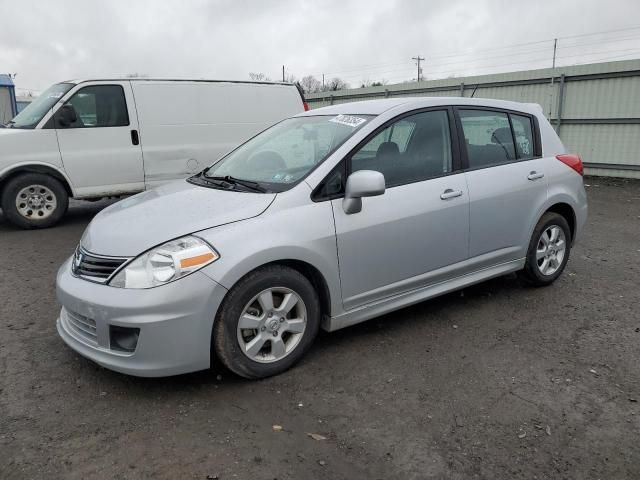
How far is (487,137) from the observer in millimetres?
4500

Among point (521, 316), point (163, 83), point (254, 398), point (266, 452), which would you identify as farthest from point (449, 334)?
point (163, 83)

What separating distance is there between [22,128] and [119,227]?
16.9 feet

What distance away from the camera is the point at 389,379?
10.8 ft

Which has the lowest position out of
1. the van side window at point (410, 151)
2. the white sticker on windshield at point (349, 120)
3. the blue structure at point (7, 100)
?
the van side window at point (410, 151)

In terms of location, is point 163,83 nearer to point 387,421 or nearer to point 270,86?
point 270,86

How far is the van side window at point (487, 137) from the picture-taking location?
4.27 metres

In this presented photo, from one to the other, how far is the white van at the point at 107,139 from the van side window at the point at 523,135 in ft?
16.6

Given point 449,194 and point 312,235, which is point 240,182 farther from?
point 449,194

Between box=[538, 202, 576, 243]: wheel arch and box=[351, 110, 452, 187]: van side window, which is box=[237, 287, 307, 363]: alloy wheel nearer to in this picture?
box=[351, 110, 452, 187]: van side window

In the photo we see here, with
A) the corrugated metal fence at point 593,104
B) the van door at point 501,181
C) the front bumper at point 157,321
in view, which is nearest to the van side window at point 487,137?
the van door at point 501,181

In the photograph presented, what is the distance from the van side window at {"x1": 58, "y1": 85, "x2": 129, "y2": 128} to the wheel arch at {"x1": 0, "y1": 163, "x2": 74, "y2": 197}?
2.16 feet

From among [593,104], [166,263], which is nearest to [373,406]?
[166,263]

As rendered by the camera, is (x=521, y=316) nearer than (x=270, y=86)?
Yes

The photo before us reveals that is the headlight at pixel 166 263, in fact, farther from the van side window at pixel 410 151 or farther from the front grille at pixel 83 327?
the van side window at pixel 410 151
